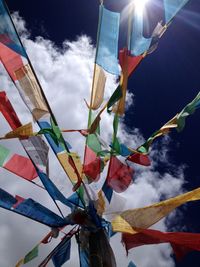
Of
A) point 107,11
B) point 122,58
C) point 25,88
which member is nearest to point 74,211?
point 25,88

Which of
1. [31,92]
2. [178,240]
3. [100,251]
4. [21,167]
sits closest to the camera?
[178,240]

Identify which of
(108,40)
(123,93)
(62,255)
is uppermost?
(108,40)

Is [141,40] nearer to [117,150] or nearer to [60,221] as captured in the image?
[117,150]

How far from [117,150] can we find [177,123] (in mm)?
973

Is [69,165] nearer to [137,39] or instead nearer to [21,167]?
[21,167]

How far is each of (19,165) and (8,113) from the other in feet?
2.94

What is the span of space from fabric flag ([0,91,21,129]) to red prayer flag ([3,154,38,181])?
2.05 feet

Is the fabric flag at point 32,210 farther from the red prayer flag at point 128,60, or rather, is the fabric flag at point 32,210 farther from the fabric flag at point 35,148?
the red prayer flag at point 128,60

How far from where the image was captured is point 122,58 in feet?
16.3

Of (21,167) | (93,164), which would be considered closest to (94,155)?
(93,164)

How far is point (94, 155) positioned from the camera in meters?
6.29

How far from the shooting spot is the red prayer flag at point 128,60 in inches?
195

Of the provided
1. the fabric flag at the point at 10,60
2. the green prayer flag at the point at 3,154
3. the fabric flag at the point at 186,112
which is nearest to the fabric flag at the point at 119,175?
the fabric flag at the point at 186,112

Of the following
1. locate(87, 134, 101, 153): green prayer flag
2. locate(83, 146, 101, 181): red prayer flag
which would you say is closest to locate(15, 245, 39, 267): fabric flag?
locate(83, 146, 101, 181): red prayer flag
